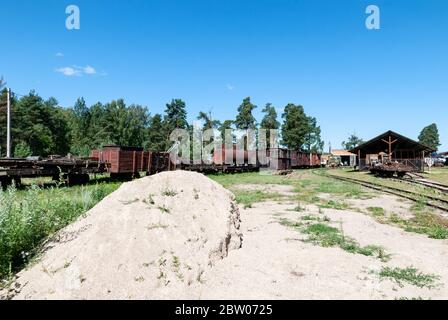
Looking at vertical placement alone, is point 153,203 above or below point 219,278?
above

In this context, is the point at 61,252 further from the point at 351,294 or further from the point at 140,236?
the point at 351,294

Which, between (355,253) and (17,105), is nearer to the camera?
(355,253)

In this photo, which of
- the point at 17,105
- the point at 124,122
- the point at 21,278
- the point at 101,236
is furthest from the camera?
the point at 124,122

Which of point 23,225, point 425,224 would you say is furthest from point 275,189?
point 23,225

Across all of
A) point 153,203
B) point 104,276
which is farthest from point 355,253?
point 104,276

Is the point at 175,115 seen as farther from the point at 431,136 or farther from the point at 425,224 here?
the point at 431,136

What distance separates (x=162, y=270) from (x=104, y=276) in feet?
2.50

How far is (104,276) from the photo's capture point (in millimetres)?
4234

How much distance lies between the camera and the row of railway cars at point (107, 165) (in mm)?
14648

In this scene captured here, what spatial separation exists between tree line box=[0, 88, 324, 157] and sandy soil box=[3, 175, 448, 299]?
48343 mm

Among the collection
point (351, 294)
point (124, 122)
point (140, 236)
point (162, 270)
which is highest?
point (124, 122)

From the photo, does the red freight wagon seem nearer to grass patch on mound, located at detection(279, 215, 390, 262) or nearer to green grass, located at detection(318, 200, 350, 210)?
green grass, located at detection(318, 200, 350, 210)

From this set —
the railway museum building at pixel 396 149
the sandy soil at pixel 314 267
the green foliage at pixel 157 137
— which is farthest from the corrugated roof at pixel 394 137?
the green foliage at pixel 157 137

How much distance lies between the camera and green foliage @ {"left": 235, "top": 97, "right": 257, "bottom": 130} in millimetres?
68562
